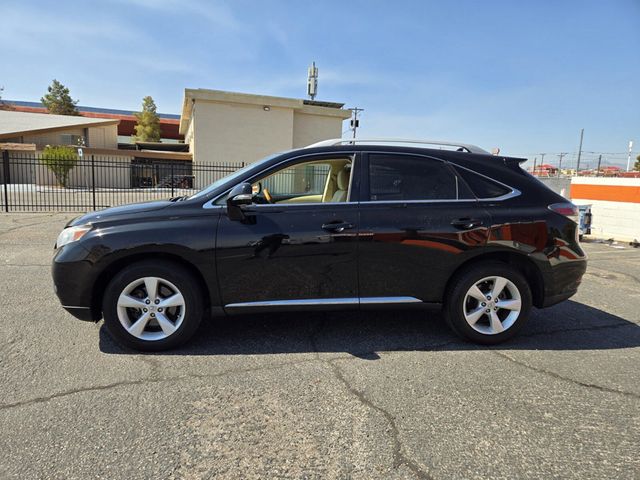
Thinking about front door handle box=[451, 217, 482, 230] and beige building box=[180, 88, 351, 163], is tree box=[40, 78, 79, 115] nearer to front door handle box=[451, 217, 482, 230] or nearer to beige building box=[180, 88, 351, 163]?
beige building box=[180, 88, 351, 163]

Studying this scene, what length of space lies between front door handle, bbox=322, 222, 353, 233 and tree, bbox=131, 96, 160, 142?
51.3 m

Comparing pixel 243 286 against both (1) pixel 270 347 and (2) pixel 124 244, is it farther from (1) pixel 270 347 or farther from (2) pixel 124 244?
(2) pixel 124 244

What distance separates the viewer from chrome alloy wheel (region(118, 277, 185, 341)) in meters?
3.45

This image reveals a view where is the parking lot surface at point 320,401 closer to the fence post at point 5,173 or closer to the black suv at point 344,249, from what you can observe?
the black suv at point 344,249

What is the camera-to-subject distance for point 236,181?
3689mm

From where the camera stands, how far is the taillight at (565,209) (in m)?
3.88

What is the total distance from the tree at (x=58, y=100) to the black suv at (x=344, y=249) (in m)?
64.8

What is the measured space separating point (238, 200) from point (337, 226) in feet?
2.78

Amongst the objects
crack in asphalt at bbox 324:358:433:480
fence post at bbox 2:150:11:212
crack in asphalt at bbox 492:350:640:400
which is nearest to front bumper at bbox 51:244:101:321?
crack in asphalt at bbox 324:358:433:480

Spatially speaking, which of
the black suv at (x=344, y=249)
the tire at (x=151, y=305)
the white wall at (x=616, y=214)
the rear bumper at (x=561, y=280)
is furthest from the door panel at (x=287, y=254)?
the white wall at (x=616, y=214)

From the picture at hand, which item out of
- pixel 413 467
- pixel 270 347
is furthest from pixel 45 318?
pixel 413 467

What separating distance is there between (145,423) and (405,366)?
193 cm

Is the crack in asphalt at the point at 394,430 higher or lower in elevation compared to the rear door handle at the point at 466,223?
lower

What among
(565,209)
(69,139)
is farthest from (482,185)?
(69,139)
